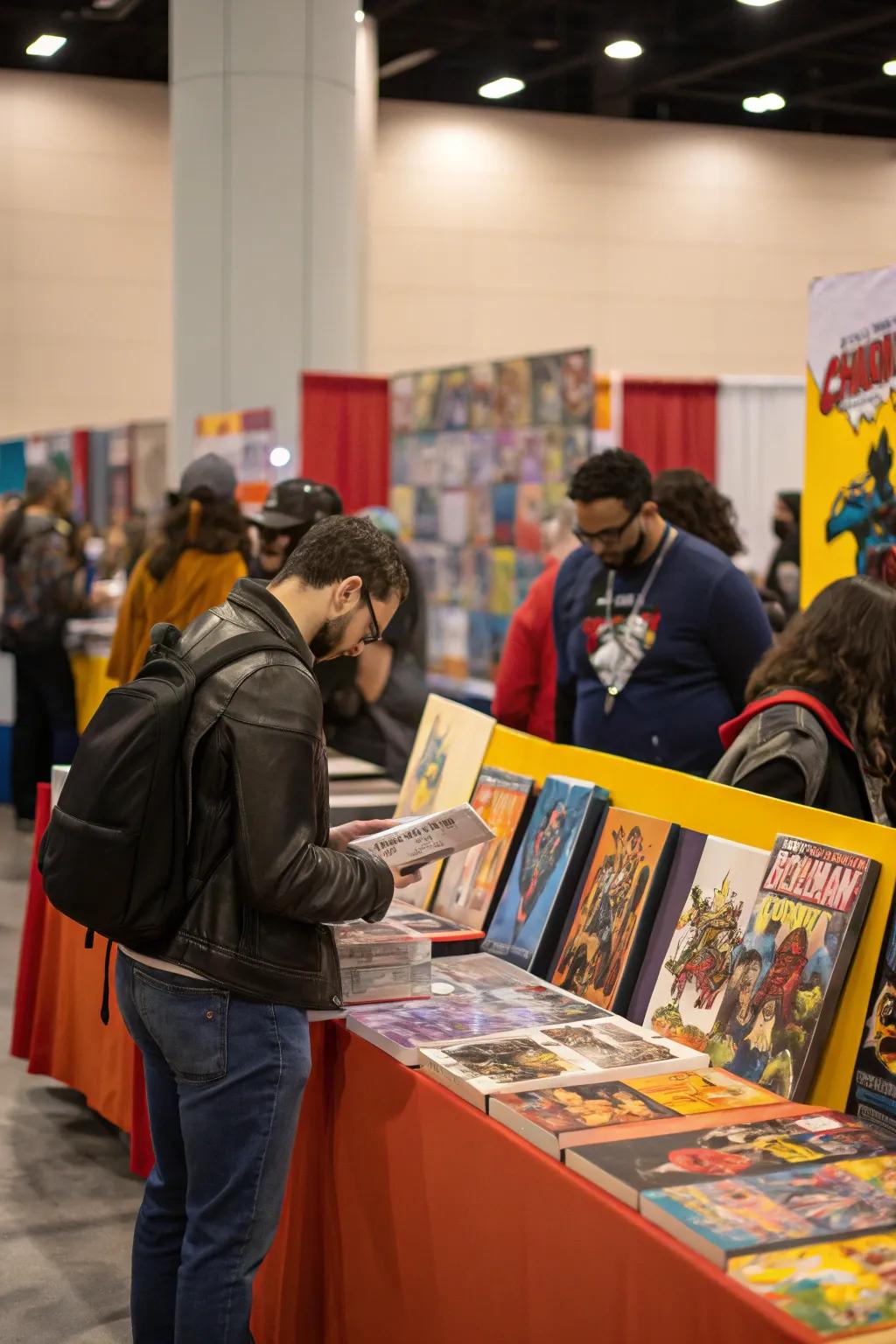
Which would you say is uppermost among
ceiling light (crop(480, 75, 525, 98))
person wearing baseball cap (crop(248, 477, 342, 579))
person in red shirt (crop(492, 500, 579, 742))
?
ceiling light (crop(480, 75, 525, 98))

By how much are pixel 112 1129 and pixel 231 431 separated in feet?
13.4

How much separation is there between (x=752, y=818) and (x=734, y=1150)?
0.58m

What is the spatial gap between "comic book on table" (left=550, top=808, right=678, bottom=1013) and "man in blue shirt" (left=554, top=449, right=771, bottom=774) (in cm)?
89

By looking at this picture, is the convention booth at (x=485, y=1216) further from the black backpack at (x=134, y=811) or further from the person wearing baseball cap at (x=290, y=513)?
the person wearing baseball cap at (x=290, y=513)

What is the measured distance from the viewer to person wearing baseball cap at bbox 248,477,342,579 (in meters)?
3.89

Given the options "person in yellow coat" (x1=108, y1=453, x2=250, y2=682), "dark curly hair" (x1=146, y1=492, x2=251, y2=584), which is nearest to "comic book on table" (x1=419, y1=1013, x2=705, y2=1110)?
"person in yellow coat" (x1=108, y1=453, x2=250, y2=682)

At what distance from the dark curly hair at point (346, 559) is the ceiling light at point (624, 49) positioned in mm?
A: 10405

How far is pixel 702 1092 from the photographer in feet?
6.26

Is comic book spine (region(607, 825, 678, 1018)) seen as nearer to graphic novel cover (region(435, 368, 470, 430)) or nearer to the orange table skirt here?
the orange table skirt

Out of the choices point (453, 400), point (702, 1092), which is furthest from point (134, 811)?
point (453, 400)

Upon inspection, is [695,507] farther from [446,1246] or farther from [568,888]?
[446,1246]

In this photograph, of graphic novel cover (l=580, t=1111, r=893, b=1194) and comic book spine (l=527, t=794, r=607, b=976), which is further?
comic book spine (l=527, t=794, r=607, b=976)

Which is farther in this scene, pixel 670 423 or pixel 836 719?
pixel 670 423

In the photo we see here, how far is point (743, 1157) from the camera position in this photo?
1.69 meters
